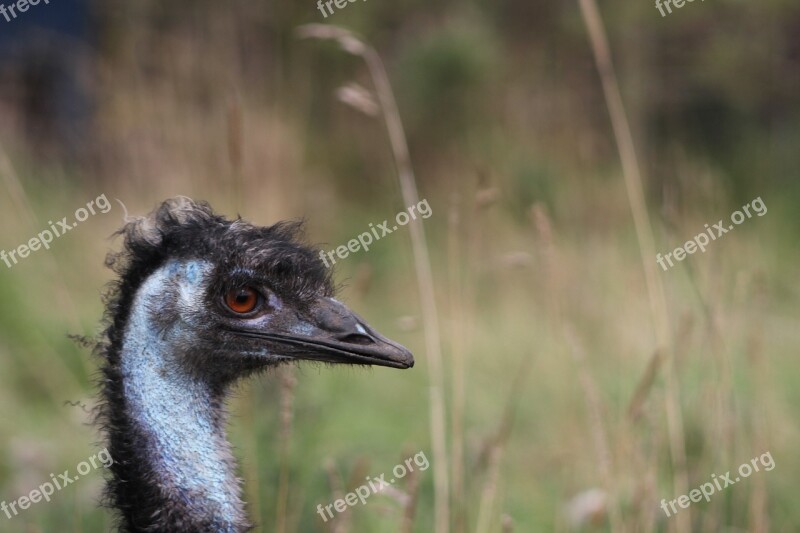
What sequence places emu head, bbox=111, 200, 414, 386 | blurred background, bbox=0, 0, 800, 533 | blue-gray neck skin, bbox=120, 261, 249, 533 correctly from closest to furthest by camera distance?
blue-gray neck skin, bbox=120, 261, 249, 533
emu head, bbox=111, 200, 414, 386
blurred background, bbox=0, 0, 800, 533

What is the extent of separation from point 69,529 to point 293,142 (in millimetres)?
5902

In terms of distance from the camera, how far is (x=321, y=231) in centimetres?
838

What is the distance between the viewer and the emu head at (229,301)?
9.11 ft

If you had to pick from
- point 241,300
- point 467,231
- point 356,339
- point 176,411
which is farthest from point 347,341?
point 467,231

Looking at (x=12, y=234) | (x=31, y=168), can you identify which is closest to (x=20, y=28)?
(x=31, y=168)

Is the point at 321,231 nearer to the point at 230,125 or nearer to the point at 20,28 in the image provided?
the point at 20,28

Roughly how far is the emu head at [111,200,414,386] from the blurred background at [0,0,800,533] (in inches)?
13.9

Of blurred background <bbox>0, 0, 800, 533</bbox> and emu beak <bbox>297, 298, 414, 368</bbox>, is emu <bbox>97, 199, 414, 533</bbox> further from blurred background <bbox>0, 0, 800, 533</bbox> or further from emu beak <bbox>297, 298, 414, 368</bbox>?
blurred background <bbox>0, 0, 800, 533</bbox>

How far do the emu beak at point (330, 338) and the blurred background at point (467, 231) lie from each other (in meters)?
0.40

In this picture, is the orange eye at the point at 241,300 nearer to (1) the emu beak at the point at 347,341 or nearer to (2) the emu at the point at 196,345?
(2) the emu at the point at 196,345

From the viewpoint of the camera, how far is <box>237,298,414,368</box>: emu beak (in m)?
2.74

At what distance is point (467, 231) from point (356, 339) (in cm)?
496

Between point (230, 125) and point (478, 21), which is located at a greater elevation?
point (478, 21)

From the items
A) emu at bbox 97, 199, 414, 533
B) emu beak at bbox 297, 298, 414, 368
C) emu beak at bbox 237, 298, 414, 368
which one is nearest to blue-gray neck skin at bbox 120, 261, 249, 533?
emu at bbox 97, 199, 414, 533
